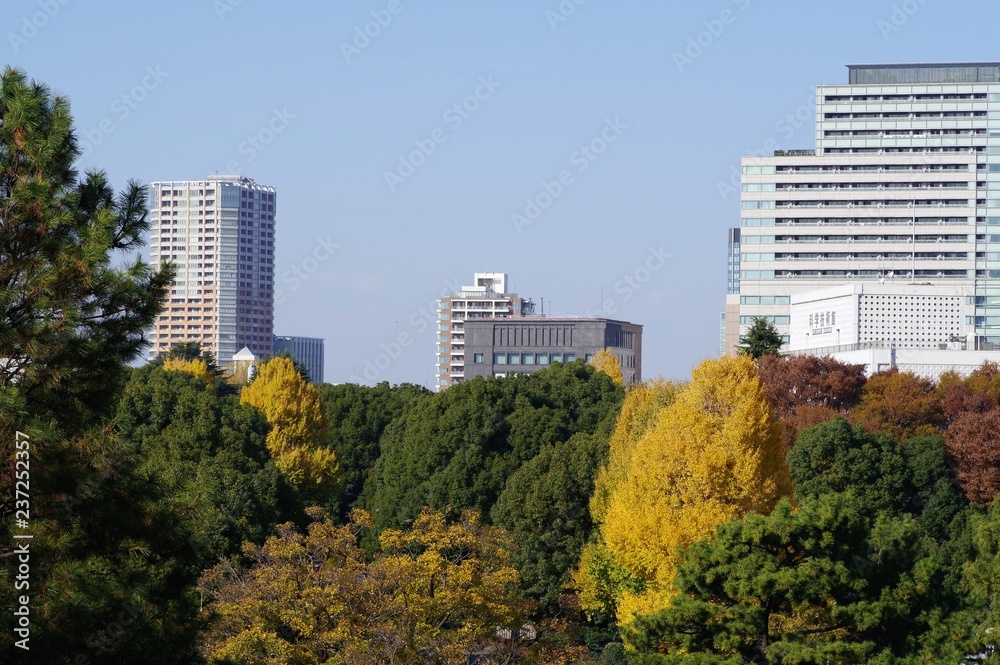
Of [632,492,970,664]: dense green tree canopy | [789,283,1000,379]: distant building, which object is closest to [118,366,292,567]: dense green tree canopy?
[632,492,970,664]: dense green tree canopy

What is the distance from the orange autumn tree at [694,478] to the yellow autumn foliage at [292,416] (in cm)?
2572

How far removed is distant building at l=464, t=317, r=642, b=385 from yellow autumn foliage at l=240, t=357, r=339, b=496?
118527 millimetres

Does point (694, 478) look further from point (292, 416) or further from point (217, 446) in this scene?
point (292, 416)

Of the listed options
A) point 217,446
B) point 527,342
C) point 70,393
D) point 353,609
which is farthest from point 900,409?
point 527,342

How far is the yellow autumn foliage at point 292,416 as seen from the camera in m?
66.2

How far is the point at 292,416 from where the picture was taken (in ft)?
232

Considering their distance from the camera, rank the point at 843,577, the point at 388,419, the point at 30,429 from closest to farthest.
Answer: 1. the point at 30,429
2. the point at 843,577
3. the point at 388,419

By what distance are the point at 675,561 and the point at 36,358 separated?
2369 centimetres

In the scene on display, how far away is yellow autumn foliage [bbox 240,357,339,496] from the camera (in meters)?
66.2

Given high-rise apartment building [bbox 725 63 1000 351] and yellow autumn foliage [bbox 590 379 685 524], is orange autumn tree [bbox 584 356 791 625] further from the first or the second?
high-rise apartment building [bbox 725 63 1000 351]

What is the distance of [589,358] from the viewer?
190625 millimetres

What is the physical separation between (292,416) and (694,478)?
111 ft

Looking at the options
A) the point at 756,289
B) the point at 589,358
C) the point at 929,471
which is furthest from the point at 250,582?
the point at 589,358

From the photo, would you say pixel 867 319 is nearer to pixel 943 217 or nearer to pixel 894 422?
pixel 894 422
